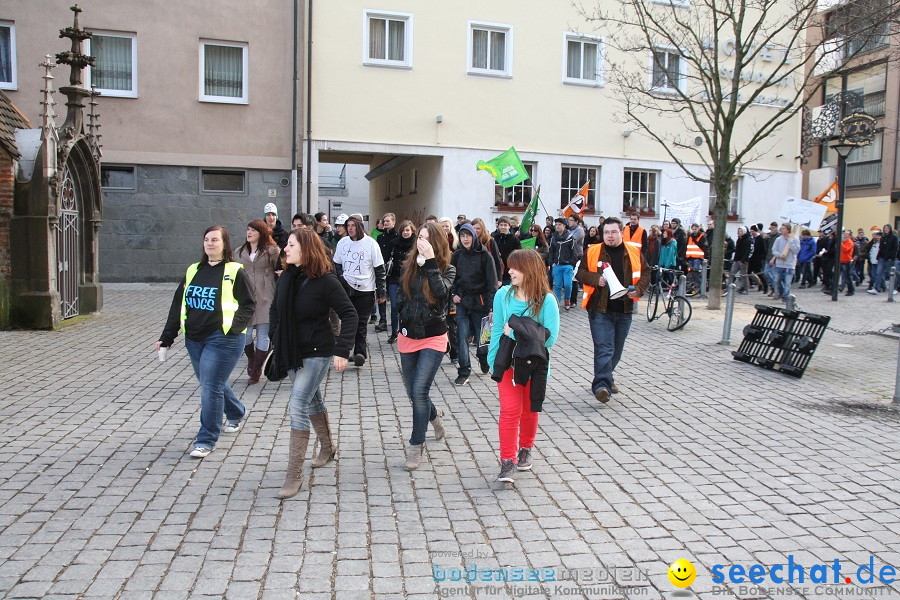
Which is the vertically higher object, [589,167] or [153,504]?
[589,167]

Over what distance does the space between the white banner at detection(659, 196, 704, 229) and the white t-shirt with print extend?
1279cm

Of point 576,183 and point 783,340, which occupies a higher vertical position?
point 576,183

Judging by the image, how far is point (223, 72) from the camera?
68.3ft

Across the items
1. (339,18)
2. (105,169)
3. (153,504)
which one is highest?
(339,18)

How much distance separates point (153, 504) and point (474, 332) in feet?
16.7

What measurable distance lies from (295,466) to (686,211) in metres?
17.4

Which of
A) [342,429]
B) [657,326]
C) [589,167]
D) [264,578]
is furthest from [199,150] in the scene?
[264,578]

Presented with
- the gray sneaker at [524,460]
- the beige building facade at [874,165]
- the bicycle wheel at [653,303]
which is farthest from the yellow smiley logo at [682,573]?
the beige building facade at [874,165]

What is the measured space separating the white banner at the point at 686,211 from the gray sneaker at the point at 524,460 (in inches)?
632

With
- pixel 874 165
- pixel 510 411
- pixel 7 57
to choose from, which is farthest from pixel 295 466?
pixel 874 165

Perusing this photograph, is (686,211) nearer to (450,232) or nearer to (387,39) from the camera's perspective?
(387,39)

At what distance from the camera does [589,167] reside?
23.7m

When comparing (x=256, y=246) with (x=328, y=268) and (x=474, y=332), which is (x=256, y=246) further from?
(x=328, y=268)

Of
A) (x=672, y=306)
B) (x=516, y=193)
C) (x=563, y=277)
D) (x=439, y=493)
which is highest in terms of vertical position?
(x=516, y=193)
